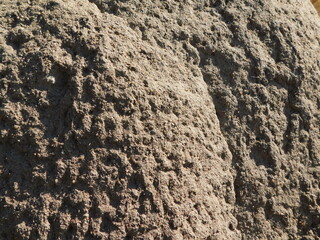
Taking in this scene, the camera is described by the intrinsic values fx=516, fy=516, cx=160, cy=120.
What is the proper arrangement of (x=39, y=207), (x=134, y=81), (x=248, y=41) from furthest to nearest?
(x=248, y=41)
(x=134, y=81)
(x=39, y=207)

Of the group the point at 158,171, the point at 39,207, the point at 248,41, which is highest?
the point at 248,41

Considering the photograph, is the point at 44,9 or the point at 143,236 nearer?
the point at 143,236

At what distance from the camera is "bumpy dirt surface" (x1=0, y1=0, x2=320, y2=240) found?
1.05m

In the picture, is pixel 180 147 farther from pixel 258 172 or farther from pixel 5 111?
pixel 5 111

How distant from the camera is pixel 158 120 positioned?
114cm

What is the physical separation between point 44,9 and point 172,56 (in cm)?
33

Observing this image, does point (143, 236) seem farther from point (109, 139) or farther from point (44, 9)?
point (44, 9)

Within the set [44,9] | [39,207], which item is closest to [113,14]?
[44,9]

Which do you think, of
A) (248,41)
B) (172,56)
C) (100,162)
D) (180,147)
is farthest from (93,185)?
(248,41)

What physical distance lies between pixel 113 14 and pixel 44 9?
18cm

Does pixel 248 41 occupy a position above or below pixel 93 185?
above

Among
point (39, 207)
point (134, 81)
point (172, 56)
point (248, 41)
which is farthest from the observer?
point (248, 41)

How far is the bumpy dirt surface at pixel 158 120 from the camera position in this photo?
3.44ft

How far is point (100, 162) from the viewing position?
41.8 inches
